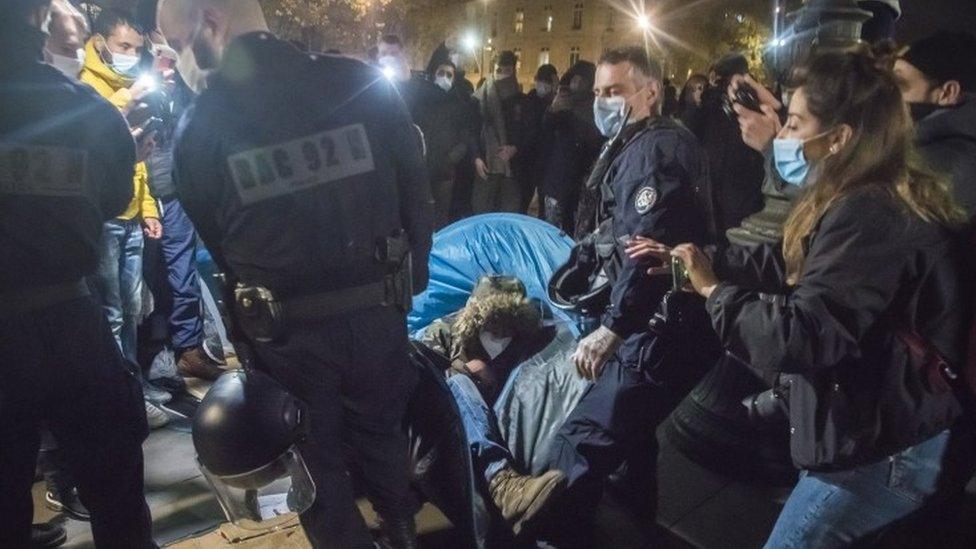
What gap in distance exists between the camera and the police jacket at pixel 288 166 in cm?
189

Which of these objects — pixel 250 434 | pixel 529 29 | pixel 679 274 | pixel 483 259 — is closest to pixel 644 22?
pixel 529 29

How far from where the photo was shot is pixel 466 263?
423cm

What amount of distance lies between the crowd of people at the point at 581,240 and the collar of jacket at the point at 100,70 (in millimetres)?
503

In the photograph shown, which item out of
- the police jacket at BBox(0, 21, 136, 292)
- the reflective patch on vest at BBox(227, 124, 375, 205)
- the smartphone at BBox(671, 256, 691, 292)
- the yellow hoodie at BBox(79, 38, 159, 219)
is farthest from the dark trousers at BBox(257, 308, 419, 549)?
the yellow hoodie at BBox(79, 38, 159, 219)

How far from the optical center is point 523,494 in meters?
2.54

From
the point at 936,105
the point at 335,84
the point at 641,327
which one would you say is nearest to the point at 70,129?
the point at 335,84

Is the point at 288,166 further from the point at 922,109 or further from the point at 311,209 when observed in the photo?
the point at 922,109

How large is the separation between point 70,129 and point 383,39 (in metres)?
4.57

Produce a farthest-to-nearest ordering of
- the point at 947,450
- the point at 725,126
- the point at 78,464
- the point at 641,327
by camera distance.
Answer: the point at 725,126, the point at 641,327, the point at 78,464, the point at 947,450

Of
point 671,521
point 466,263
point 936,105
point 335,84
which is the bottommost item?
point 671,521

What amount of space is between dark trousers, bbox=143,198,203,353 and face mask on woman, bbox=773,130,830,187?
3.52 metres

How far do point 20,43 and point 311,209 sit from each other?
104cm

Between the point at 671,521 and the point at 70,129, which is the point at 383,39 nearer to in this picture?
the point at 70,129

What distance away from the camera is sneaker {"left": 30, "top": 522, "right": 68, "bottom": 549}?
261cm
